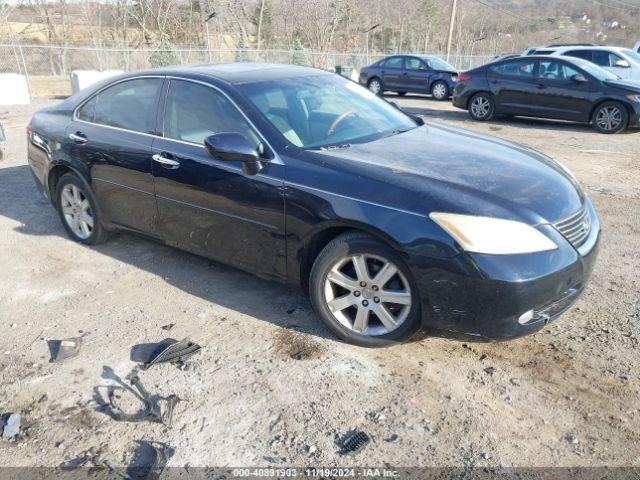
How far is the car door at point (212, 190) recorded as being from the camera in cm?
341

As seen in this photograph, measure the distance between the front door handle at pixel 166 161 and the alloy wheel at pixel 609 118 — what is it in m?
9.69

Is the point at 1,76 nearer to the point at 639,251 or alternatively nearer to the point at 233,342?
the point at 233,342

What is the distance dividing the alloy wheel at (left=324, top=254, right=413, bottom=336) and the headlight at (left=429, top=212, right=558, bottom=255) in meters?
0.41

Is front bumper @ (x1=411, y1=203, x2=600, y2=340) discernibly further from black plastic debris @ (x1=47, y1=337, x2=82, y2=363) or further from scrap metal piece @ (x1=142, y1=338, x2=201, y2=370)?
black plastic debris @ (x1=47, y1=337, x2=82, y2=363)

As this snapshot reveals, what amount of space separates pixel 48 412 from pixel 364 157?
2301 millimetres

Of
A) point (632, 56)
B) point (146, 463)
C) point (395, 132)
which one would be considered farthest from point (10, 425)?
point (632, 56)

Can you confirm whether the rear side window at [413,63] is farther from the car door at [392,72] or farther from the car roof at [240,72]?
the car roof at [240,72]

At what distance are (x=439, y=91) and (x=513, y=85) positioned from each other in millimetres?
5695

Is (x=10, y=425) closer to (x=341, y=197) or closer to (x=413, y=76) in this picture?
(x=341, y=197)

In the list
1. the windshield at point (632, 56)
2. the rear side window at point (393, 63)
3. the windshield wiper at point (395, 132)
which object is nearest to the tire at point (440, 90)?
the rear side window at point (393, 63)

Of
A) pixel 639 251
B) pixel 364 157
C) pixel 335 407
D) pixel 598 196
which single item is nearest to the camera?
pixel 335 407

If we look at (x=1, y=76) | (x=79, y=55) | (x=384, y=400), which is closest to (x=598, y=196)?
(x=384, y=400)

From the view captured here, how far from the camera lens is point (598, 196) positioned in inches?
248

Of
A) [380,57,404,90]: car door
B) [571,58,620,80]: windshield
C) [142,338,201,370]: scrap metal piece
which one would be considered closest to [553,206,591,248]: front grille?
[142,338,201,370]: scrap metal piece
